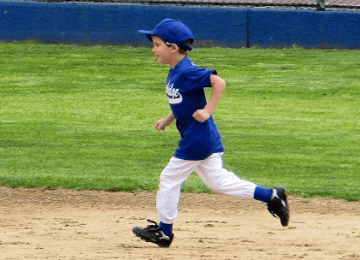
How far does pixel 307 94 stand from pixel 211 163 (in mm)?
6881

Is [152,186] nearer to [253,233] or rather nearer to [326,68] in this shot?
[253,233]

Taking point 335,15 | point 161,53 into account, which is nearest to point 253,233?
point 161,53

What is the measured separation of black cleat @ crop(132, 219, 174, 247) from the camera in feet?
17.1

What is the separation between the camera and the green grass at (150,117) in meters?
7.75

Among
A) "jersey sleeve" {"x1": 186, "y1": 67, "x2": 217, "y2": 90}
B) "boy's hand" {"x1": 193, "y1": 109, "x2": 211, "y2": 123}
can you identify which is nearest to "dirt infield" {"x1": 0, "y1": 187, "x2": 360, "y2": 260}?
"boy's hand" {"x1": 193, "y1": 109, "x2": 211, "y2": 123}

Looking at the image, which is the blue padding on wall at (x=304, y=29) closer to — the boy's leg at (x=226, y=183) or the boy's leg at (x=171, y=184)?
the boy's leg at (x=226, y=183)

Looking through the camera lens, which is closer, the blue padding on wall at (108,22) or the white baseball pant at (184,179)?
the white baseball pant at (184,179)

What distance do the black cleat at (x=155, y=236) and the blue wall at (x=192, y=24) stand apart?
29.4ft

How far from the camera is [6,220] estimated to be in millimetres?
6277

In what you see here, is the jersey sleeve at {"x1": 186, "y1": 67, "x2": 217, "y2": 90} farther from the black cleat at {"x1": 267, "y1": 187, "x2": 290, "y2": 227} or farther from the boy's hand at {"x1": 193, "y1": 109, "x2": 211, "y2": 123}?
the black cleat at {"x1": 267, "y1": 187, "x2": 290, "y2": 227}

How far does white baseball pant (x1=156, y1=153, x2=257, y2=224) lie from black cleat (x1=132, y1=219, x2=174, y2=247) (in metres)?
0.13

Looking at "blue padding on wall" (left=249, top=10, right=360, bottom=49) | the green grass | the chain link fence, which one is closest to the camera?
the green grass

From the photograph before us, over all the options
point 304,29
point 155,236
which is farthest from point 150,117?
point 155,236

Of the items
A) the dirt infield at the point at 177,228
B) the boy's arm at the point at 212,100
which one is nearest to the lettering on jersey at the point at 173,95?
the boy's arm at the point at 212,100
